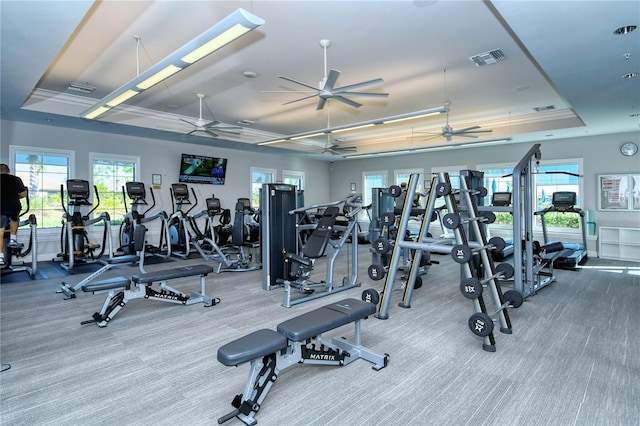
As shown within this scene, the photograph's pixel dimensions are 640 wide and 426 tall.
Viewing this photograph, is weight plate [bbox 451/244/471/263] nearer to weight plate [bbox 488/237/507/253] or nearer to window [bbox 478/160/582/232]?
weight plate [bbox 488/237/507/253]

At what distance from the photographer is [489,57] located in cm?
452

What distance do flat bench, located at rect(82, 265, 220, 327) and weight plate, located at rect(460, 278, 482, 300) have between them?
2.87 metres

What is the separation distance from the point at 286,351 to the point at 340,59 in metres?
3.88

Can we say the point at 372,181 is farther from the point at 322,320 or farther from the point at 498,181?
the point at 322,320

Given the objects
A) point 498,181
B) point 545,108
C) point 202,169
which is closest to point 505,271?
point 545,108

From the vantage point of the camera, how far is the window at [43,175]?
265 inches

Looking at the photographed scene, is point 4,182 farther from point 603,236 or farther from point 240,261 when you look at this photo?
point 603,236

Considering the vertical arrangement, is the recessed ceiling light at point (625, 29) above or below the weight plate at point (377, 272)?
above

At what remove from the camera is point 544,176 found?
862 cm

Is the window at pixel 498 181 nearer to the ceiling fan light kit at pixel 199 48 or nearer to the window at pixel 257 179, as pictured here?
the window at pixel 257 179

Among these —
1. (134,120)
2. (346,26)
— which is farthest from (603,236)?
(134,120)

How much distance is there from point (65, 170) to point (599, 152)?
1178cm

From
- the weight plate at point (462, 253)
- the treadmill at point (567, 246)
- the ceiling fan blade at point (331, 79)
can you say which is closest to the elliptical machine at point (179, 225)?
the ceiling fan blade at point (331, 79)

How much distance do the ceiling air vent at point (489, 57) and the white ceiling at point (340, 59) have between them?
0.09m
